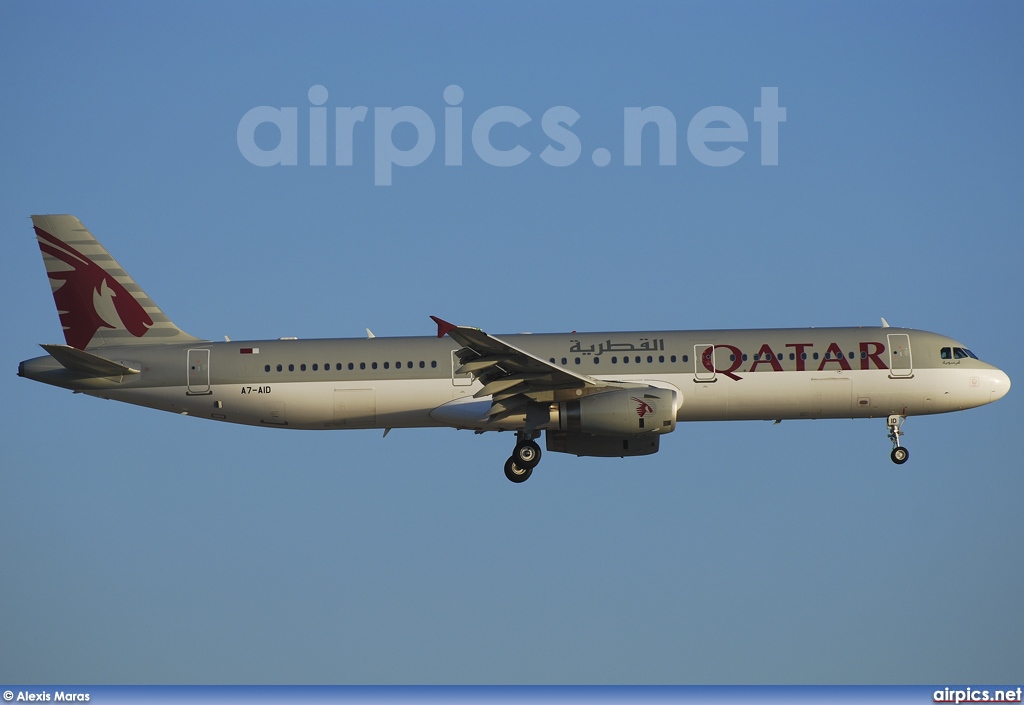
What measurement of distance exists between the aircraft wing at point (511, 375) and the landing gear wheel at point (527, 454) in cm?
140

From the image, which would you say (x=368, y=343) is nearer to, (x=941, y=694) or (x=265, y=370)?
(x=265, y=370)

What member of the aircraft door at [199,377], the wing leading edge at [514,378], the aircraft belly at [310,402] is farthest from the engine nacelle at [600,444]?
the aircraft door at [199,377]

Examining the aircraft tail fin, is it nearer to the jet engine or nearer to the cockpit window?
the jet engine

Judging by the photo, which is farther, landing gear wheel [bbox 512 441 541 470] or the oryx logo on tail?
the oryx logo on tail

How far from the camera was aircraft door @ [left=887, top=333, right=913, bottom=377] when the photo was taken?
170ft

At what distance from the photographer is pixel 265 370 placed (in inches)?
2045

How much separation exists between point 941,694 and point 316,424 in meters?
22.4

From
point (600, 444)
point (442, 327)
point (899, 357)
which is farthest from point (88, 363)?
point (899, 357)

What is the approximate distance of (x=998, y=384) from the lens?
53.0 m

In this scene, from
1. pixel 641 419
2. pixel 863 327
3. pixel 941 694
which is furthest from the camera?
pixel 863 327

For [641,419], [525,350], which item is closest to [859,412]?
[641,419]

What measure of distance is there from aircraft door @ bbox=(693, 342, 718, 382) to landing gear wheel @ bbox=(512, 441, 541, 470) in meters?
5.69

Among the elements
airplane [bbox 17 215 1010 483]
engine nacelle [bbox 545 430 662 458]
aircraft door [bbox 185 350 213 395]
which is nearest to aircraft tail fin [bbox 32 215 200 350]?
airplane [bbox 17 215 1010 483]

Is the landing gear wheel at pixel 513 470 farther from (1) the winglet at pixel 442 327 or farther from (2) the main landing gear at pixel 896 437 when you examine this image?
(2) the main landing gear at pixel 896 437
